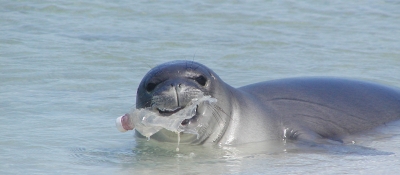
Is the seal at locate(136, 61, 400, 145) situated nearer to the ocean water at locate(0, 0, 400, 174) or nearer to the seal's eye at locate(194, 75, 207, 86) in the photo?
the seal's eye at locate(194, 75, 207, 86)

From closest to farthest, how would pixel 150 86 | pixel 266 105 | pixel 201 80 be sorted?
pixel 150 86 < pixel 201 80 < pixel 266 105

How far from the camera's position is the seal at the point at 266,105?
216 inches

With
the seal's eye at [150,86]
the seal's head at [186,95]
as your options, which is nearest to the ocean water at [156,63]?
the seal's head at [186,95]

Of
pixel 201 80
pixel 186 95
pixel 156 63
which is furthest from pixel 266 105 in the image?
pixel 156 63

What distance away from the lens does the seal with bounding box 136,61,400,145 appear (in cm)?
550

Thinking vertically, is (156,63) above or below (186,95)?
below

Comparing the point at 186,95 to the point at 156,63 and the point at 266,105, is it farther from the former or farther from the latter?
the point at 156,63

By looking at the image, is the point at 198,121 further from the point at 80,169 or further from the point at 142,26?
the point at 142,26

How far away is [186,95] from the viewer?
535 centimetres

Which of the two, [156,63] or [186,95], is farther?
[156,63]

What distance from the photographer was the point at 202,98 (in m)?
5.51

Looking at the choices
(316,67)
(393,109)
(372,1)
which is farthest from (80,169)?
(372,1)

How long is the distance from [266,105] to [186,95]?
3.64ft

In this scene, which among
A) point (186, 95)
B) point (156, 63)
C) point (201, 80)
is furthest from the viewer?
point (156, 63)
